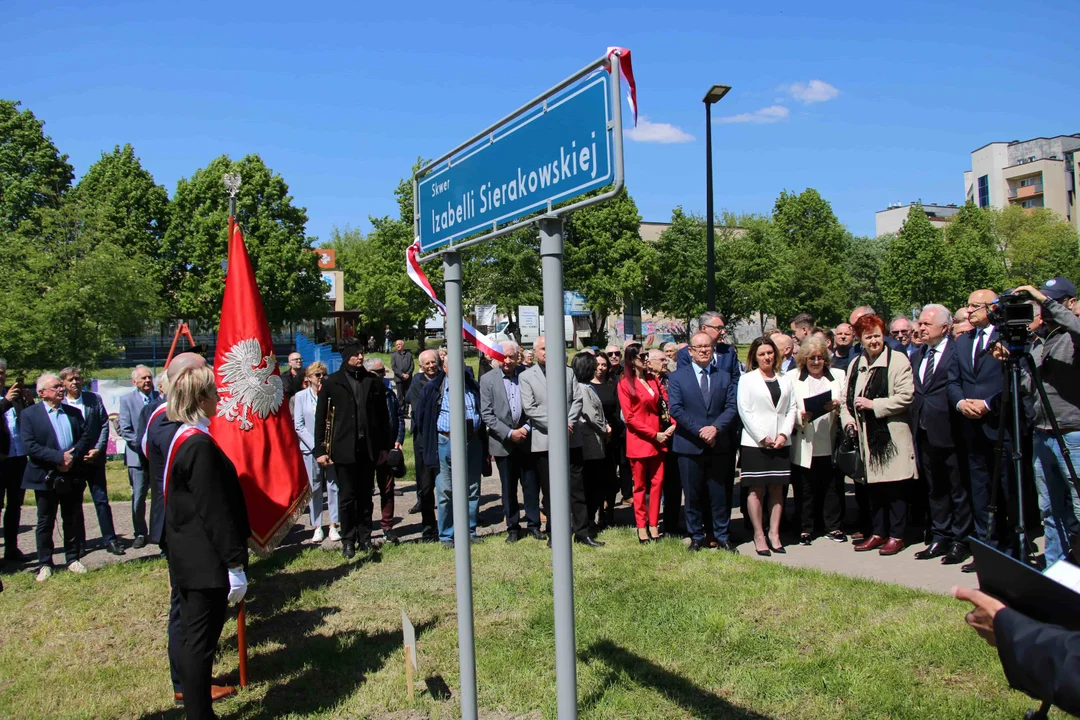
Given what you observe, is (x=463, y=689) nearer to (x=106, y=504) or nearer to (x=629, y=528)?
(x=629, y=528)

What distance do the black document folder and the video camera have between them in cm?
385

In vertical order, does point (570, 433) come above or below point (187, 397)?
below

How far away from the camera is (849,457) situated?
7.80 meters

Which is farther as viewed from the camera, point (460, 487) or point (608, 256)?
point (608, 256)

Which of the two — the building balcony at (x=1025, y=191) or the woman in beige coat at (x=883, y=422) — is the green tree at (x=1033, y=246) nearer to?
the building balcony at (x=1025, y=191)

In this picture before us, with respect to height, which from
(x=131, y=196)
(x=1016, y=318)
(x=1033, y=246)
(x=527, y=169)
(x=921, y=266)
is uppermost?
(x=131, y=196)

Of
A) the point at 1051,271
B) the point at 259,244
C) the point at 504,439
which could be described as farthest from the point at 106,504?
the point at 1051,271

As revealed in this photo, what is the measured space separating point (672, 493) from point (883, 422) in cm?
234

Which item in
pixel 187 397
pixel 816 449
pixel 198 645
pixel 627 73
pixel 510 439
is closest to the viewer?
pixel 627 73

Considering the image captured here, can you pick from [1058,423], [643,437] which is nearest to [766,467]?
[643,437]

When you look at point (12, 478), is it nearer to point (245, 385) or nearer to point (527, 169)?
point (245, 385)

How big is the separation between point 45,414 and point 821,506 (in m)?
7.92

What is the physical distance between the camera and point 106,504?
8.88 metres

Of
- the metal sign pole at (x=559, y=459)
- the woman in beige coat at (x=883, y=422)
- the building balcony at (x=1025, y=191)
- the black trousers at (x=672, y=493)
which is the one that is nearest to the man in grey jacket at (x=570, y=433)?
the black trousers at (x=672, y=493)
